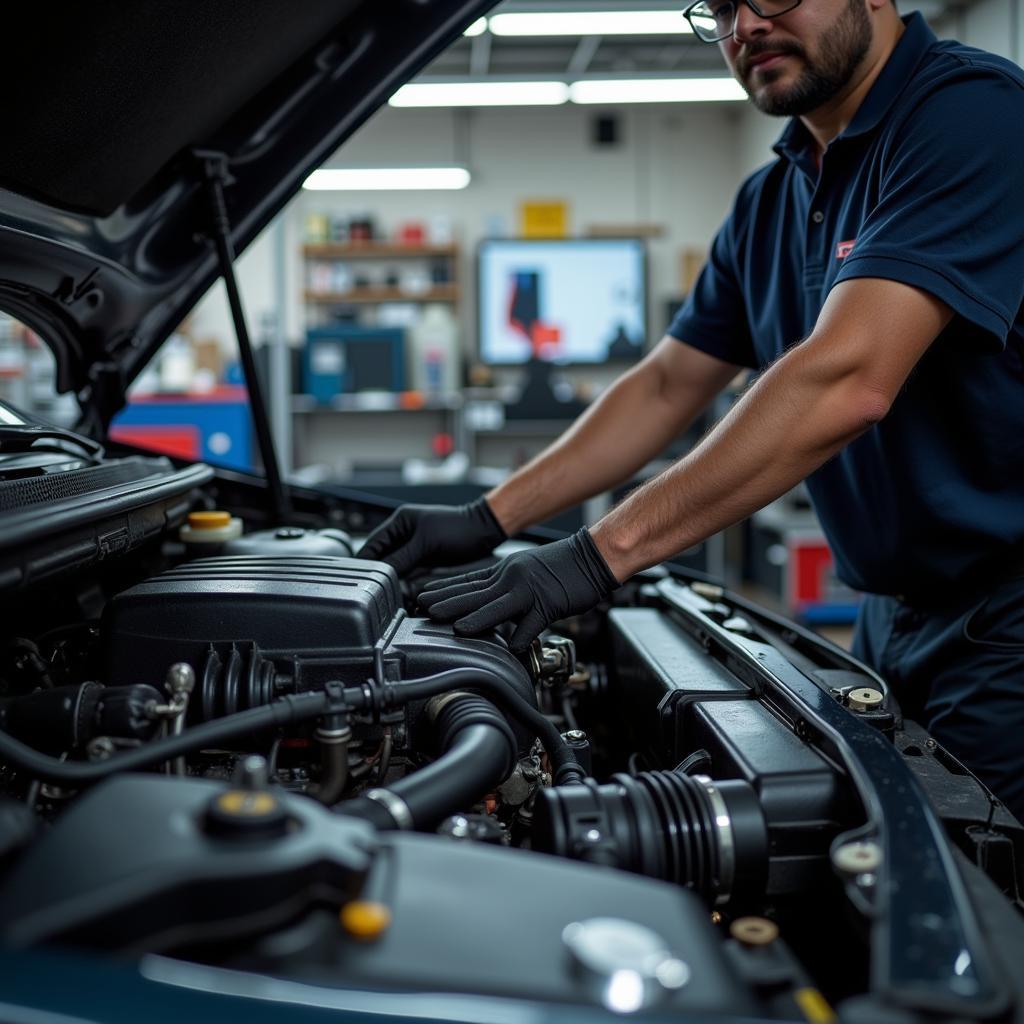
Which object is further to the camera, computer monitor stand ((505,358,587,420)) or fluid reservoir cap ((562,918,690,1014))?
computer monitor stand ((505,358,587,420))

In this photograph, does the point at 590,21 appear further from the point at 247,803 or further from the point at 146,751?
the point at 247,803

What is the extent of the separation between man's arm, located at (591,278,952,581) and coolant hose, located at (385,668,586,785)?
279mm

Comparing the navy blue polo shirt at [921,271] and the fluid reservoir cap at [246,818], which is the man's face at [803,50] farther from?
the fluid reservoir cap at [246,818]

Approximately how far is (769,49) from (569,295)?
638 centimetres

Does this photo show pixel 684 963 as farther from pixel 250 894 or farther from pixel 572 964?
pixel 250 894

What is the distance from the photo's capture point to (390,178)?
23.8 ft

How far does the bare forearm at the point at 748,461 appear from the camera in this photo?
108cm

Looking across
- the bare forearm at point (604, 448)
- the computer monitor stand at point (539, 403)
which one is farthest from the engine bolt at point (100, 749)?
the computer monitor stand at point (539, 403)

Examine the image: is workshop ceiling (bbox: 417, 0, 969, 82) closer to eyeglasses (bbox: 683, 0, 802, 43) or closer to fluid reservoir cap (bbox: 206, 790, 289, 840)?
eyeglasses (bbox: 683, 0, 802, 43)

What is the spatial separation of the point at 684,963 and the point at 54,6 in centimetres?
94

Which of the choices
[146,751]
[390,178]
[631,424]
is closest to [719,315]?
[631,424]

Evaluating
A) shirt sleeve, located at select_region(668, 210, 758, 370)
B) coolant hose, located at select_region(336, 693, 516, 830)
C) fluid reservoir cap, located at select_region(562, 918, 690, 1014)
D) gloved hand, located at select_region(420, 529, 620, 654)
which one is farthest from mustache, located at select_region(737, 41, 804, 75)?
fluid reservoir cap, located at select_region(562, 918, 690, 1014)

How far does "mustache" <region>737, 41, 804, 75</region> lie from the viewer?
1.30 m

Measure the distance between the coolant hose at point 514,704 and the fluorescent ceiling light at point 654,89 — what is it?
17.0 feet
